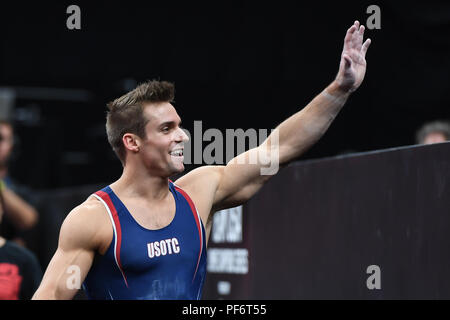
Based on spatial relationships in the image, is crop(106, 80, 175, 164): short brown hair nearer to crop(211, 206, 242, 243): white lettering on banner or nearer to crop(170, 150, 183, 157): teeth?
crop(170, 150, 183, 157): teeth

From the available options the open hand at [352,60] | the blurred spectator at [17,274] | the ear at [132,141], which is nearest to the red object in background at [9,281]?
the blurred spectator at [17,274]

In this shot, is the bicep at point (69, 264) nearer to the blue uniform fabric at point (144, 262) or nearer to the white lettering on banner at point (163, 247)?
the blue uniform fabric at point (144, 262)

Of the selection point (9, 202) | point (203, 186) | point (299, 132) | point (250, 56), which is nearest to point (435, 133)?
point (299, 132)

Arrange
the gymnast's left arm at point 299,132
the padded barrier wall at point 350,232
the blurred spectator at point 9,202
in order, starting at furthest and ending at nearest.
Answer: the blurred spectator at point 9,202
the padded barrier wall at point 350,232
the gymnast's left arm at point 299,132

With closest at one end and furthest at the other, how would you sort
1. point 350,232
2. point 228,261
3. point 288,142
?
1. point 288,142
2. point 350,232
3. point 228,261

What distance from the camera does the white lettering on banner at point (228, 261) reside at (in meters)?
6.71

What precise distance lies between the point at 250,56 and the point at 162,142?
17.9 feet

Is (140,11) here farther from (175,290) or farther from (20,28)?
(175,290)

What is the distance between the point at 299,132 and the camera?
4.59 meters

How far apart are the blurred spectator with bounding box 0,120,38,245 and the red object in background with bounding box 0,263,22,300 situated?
7.22 ft

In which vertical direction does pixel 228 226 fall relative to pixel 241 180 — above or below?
below

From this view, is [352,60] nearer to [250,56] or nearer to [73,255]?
[73,255]

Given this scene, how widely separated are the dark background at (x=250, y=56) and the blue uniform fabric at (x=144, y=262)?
4628mm
